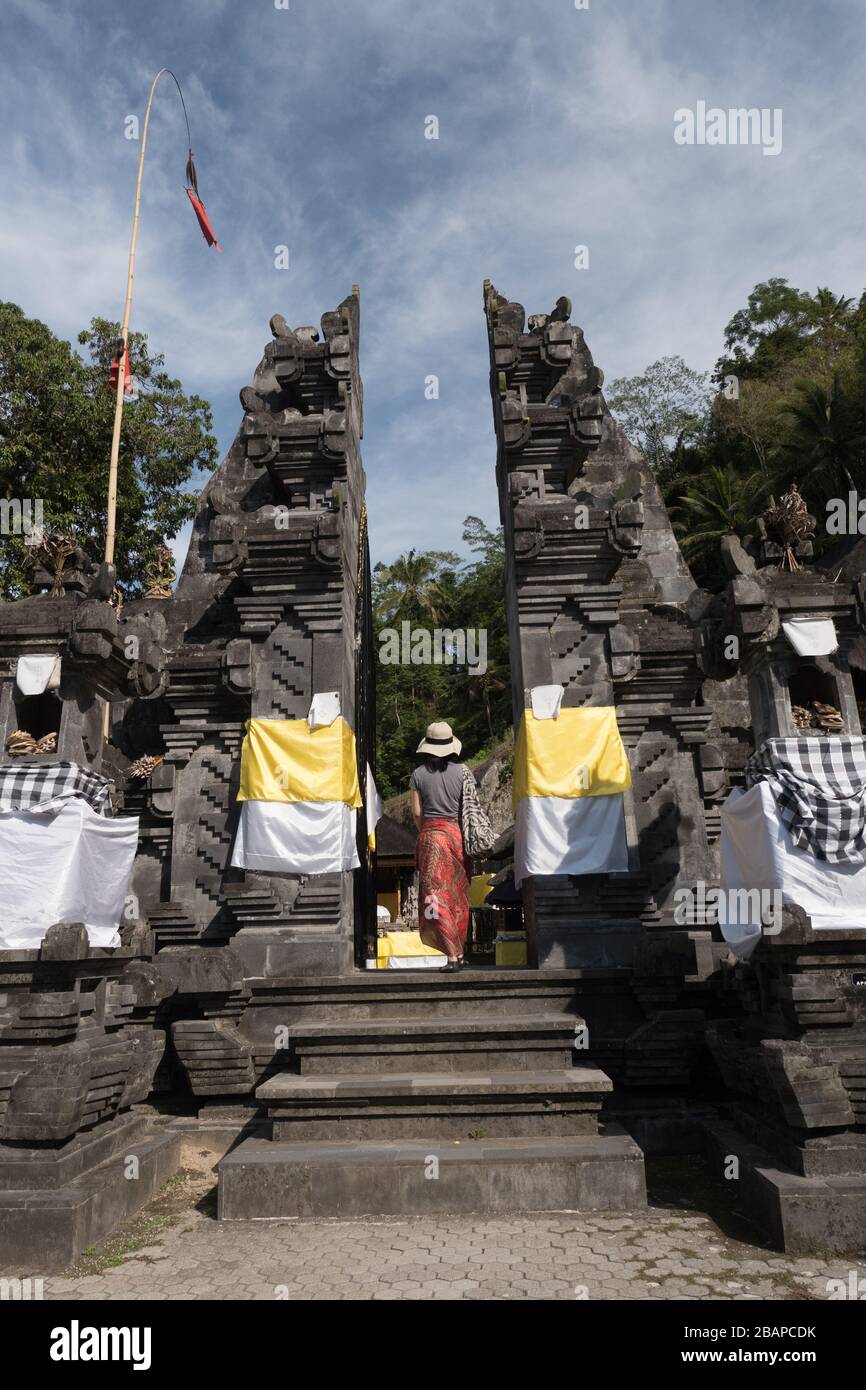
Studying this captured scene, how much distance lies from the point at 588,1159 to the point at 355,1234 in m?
1.55

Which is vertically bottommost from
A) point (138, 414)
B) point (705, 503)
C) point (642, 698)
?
point (642, 698)

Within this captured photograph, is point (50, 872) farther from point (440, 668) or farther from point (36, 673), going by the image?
point (440, 668)

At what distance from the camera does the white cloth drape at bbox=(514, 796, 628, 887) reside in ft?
28.5

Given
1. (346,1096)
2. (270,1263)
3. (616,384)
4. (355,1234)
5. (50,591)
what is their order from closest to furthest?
1. (270,1263)
2. (355,1234)
3. (346,1096)
4. (50,591)
5. (616,384)

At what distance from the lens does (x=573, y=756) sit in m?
8.95

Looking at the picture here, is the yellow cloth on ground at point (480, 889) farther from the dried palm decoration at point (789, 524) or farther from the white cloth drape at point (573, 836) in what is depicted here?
the dried palm decoration at point (789, 524)

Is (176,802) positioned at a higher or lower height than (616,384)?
lower

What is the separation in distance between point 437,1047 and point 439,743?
11.1 ft

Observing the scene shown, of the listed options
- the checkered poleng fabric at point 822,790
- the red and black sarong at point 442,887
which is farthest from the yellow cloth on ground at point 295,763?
the checkered poleng fabric at point 822,790

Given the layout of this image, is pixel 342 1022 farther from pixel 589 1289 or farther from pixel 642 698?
pixel 642 698

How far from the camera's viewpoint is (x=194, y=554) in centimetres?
1235

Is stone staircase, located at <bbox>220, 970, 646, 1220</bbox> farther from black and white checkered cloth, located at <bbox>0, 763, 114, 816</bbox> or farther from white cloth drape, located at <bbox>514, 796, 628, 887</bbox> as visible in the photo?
black and white checkered cloth, located at <bbox>0, 763, 114, 816</bbox>

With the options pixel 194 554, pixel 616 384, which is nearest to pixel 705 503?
pixel 616 384

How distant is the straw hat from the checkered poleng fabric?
365cm
